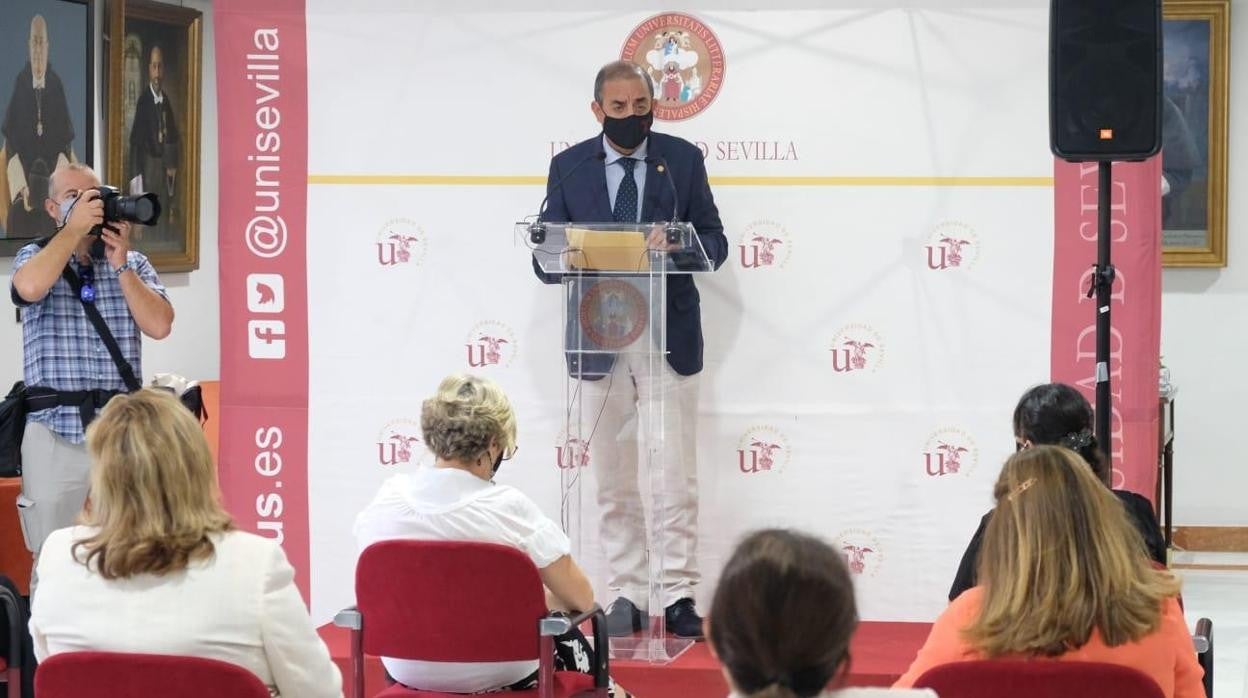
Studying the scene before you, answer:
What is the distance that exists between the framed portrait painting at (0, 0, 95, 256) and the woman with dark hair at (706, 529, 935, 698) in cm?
487

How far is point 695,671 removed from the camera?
14.5 feet

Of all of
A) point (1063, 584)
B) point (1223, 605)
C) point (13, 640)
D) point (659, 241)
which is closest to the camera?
point (1063, 584)

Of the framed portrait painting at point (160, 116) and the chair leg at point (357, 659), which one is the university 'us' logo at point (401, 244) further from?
the framed portrait painting at point (160, 116)

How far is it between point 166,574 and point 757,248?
2.91 metres

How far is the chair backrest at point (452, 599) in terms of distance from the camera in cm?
314

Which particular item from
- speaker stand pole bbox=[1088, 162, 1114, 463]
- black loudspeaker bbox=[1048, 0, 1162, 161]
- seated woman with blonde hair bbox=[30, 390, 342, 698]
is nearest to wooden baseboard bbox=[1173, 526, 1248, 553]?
speaker stand pole bbox=[1088, 162, 1114, 463]

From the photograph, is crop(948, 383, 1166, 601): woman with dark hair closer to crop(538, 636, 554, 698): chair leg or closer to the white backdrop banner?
crop(538, 636, 554, 698): chair leg

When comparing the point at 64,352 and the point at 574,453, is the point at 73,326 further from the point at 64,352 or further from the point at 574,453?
the point at 574,453

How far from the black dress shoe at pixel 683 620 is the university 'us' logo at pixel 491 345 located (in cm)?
103

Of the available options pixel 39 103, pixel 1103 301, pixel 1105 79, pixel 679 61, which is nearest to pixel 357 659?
pixel 1103 301

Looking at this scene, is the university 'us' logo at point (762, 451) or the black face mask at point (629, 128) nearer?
the black face mask at point (629, 128)

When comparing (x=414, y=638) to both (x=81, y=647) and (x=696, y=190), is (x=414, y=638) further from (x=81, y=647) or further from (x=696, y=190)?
(x=696, y=190)

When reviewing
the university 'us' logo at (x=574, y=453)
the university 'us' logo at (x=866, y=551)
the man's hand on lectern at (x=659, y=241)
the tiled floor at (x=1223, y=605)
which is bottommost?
the tiled floor at (x=1223, y=605)

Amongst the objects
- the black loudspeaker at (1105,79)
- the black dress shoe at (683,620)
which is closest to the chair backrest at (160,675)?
the black dress shoe at (683,620)
